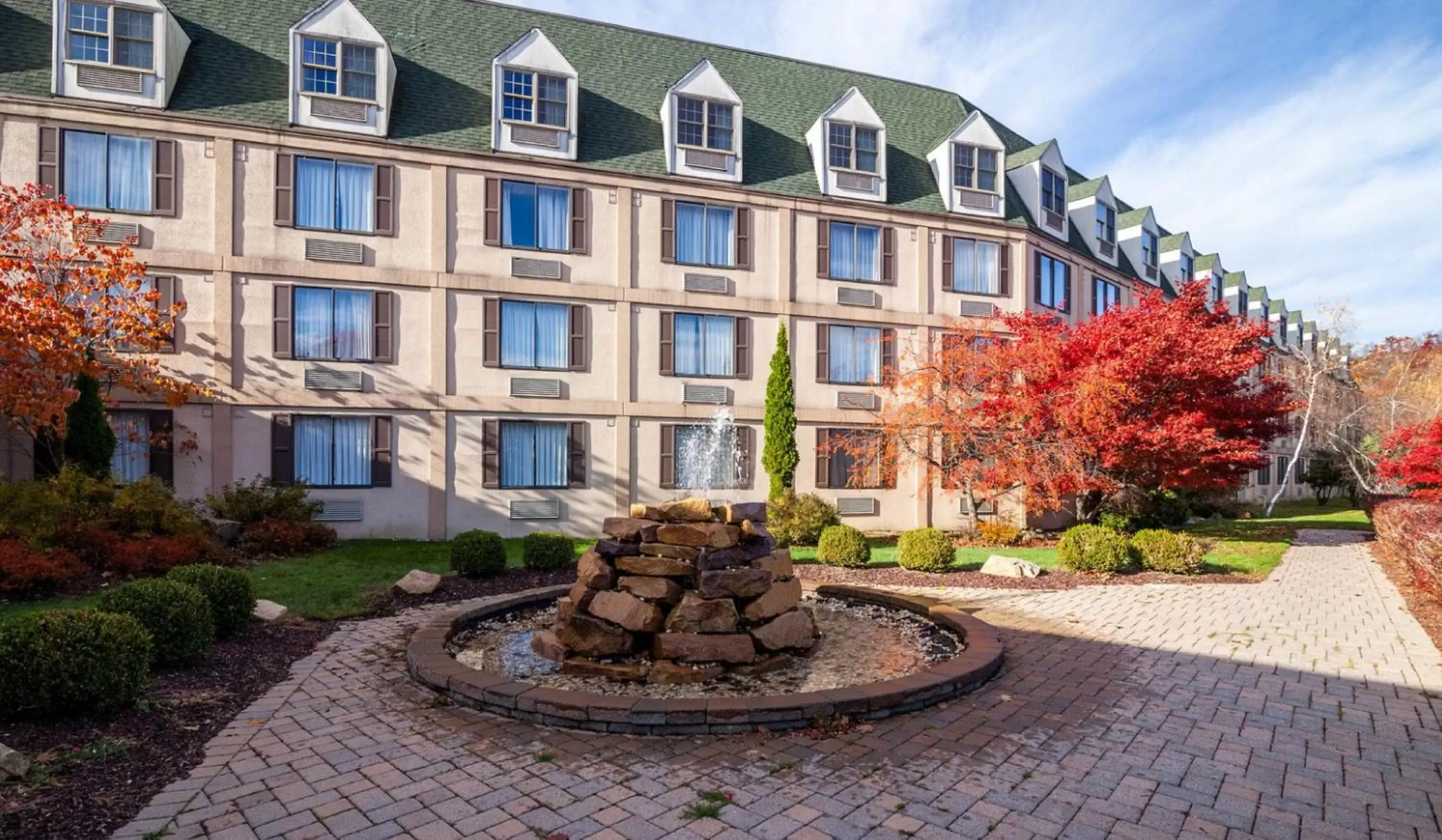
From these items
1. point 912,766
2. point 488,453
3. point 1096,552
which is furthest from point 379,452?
point 912,766

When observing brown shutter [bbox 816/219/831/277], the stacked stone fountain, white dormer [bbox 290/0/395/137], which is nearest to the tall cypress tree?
brown shutter [bbox 816/219/831/277]

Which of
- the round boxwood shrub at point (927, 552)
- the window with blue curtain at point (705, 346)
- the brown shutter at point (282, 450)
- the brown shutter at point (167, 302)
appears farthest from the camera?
the window with blue curtain at point (705, 346)

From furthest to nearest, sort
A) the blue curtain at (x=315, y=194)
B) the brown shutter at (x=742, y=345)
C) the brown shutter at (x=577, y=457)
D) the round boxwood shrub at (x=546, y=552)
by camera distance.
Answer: the brown shutter at (x=742, y=345)
the brown shutter at (x=577, y=457)
the blue curtain at (x=315, y=194)
the round boxwood shrub at (x=546, y=552)

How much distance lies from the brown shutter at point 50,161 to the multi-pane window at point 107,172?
112 millimetres

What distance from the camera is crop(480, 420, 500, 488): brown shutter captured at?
18.2 m

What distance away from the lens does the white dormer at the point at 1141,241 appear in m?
30.0

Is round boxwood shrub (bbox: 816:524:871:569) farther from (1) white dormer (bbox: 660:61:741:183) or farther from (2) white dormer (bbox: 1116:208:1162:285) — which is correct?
(2) white dormer (bbox: 1116:208:1162:285)

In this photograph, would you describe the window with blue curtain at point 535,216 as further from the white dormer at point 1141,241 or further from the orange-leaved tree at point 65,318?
the white dormer at point 1141,241

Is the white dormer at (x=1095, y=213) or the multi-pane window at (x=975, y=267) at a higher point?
the white dormer at (x=1095, y=213)

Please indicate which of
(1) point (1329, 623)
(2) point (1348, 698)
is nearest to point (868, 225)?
(1) point (1329, 623)

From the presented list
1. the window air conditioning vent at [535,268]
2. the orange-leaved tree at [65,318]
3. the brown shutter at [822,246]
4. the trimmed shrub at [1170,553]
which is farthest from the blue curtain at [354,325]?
the trimmed shrub at [1170,553]

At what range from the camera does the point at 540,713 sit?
5.71 meters

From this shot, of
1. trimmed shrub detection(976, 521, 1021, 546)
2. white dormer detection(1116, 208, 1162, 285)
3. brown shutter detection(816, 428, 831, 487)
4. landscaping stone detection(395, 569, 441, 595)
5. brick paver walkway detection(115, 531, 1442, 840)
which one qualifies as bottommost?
trimmed shrub detection(976, 521, 1021, 546)

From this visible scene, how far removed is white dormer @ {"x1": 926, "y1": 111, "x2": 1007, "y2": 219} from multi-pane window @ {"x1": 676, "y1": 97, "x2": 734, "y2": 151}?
6.99 m
